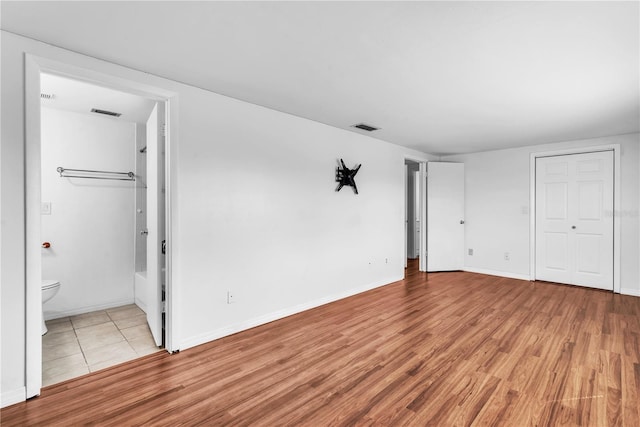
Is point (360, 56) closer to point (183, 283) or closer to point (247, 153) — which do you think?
point (247, 153)

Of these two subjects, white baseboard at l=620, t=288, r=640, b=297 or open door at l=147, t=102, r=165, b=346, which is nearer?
open door at l=147, t=102, r=165, b=346

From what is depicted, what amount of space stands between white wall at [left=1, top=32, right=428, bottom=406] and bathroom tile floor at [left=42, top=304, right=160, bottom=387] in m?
0.38

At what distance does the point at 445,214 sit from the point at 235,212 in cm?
432

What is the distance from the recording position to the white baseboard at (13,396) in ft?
6.14

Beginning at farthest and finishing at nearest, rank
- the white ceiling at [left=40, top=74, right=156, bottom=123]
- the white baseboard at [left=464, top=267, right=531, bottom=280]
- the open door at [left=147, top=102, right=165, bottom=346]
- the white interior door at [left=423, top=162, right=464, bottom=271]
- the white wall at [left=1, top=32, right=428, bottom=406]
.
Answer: the white interior door at [left=423, top=162, right=464, bottom=271]
the white baseboard at [left=464, top=267, right=531, bottom=280]
the white ceiling at [left=40, top=74, right=156, bottom=123]
the open door at [left=147, top=102, right=165, bottom=346]
the white wall at [left=1, top=32, right=428, bottom=406]

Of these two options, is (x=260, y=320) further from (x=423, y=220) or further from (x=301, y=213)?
(x=423, y=220)

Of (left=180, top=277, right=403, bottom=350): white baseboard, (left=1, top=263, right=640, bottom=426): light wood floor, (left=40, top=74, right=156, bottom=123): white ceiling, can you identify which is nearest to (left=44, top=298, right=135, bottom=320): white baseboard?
(left=1, top=263, right=640, bottom=426): light wood floor

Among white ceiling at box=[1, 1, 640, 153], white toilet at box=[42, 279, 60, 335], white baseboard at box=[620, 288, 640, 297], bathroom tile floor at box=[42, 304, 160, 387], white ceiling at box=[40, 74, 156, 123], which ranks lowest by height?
bathroom tile floor at box=[42, 304, 160, 387]

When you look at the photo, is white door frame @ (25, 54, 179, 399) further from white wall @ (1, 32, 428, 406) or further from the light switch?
the light switch

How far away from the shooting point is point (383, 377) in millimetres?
2215

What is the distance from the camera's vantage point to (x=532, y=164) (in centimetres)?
515

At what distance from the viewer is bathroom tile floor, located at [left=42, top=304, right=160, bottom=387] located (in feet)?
7.71

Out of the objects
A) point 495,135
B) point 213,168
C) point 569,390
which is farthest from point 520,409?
point 495,135

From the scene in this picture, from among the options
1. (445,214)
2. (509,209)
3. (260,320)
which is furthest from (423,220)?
(260,320)
